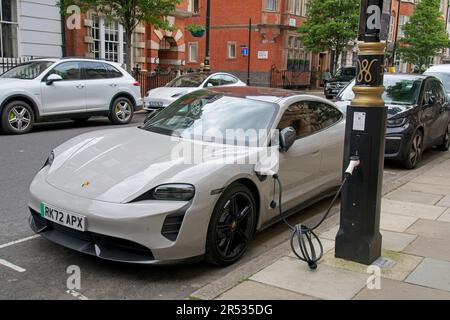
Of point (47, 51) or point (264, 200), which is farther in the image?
point (47, 51)

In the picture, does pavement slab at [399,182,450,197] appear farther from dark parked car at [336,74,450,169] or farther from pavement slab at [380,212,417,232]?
pavement slab at [380,212,417,232]

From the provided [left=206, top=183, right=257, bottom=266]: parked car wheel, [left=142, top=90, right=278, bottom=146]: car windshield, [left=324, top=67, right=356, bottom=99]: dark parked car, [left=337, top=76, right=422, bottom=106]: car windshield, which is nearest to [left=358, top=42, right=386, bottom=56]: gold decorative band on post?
[left=142, top=90, right=278, bottom=146]: car windshield

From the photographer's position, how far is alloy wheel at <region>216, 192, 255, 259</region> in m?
4.28

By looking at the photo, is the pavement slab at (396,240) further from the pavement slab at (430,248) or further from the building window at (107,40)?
the building window at (107,40)

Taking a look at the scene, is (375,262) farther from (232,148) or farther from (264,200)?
(232,148)

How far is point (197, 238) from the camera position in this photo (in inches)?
158

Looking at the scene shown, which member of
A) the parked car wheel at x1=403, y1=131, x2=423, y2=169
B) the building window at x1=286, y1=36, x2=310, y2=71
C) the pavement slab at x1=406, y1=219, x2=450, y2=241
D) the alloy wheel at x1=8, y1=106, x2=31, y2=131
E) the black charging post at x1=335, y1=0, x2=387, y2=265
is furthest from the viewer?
the building window at x1=286, y1=36, x2=310, y2=71

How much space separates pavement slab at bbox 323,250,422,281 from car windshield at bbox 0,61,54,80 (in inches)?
367

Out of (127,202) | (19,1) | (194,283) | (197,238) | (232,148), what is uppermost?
(19,1)

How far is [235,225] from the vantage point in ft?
14.4

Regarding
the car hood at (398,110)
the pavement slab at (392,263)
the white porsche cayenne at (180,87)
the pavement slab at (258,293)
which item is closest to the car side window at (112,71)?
the white porsche cayenne at (180,87)

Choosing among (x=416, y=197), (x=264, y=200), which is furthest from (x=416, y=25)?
(x=264, y=200)

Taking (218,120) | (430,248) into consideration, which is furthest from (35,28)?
(430,248)
